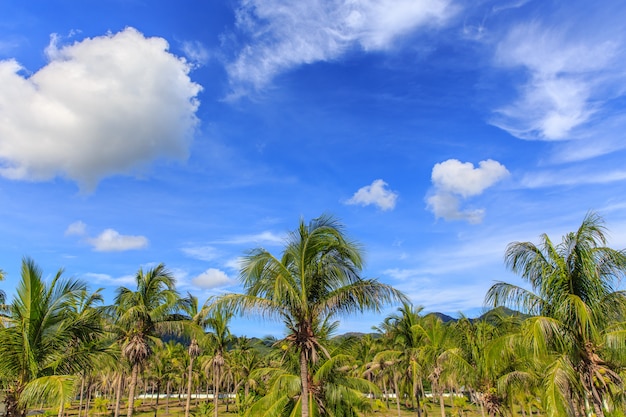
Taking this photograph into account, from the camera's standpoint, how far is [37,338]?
39.0 feet

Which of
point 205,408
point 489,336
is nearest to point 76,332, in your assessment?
point 489,336

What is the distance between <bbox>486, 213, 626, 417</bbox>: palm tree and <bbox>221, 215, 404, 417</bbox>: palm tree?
15.6 feet

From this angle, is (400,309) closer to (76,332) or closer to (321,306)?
(321,306)

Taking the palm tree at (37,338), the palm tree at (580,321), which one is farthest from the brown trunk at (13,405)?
the palm tree at (580,321)

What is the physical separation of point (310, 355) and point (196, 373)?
68599mm

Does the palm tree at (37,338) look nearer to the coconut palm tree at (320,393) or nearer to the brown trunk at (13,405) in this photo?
the brown trunk at (13,405)

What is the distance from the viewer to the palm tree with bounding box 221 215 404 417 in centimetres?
1435

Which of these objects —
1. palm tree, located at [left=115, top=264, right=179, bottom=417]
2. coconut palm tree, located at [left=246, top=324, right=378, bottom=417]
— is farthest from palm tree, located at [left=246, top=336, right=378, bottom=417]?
palm tree, located at [left=115, top=264, right=179, bottom=417]

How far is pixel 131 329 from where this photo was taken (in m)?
23.6

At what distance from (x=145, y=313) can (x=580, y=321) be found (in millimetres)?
20057

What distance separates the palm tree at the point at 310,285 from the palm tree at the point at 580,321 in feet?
15.6

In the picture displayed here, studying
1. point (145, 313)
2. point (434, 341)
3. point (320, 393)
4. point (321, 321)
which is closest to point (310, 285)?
point (321, 321)

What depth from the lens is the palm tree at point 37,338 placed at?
1148 centimetres

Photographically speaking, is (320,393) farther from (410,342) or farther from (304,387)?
(410,342)
